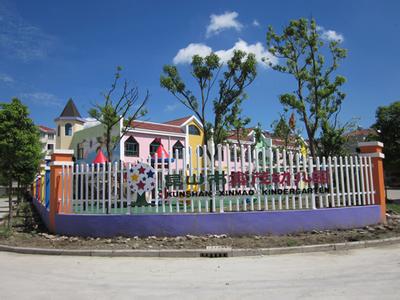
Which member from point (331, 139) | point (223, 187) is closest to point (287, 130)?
point (331, 139)

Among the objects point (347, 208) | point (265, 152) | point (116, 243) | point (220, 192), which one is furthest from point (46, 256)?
point (347, 208)

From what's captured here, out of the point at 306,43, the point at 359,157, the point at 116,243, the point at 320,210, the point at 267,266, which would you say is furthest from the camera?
the point at 306,43

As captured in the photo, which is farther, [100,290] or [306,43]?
[306,43]

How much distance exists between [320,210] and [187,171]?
3.71m

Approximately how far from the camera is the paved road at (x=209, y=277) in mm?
5137

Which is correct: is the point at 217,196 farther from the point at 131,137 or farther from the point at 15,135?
the point at 131,137

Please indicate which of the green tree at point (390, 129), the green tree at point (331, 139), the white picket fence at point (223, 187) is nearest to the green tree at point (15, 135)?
the white picket fence at point (223, 187)

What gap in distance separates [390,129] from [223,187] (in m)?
17.3

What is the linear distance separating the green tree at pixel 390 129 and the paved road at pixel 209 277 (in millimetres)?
15987

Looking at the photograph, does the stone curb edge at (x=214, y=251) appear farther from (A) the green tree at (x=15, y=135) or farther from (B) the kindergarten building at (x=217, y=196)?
(A) the green tree at (x=15, y=135)

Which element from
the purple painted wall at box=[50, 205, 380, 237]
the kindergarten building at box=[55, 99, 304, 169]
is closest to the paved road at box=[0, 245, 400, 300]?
the purple painted wall at box=[50, 205, 380, 237]

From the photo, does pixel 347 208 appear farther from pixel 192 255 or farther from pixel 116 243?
pixel 116 243

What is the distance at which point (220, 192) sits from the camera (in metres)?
9.59

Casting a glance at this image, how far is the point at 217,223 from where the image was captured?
905 cm
